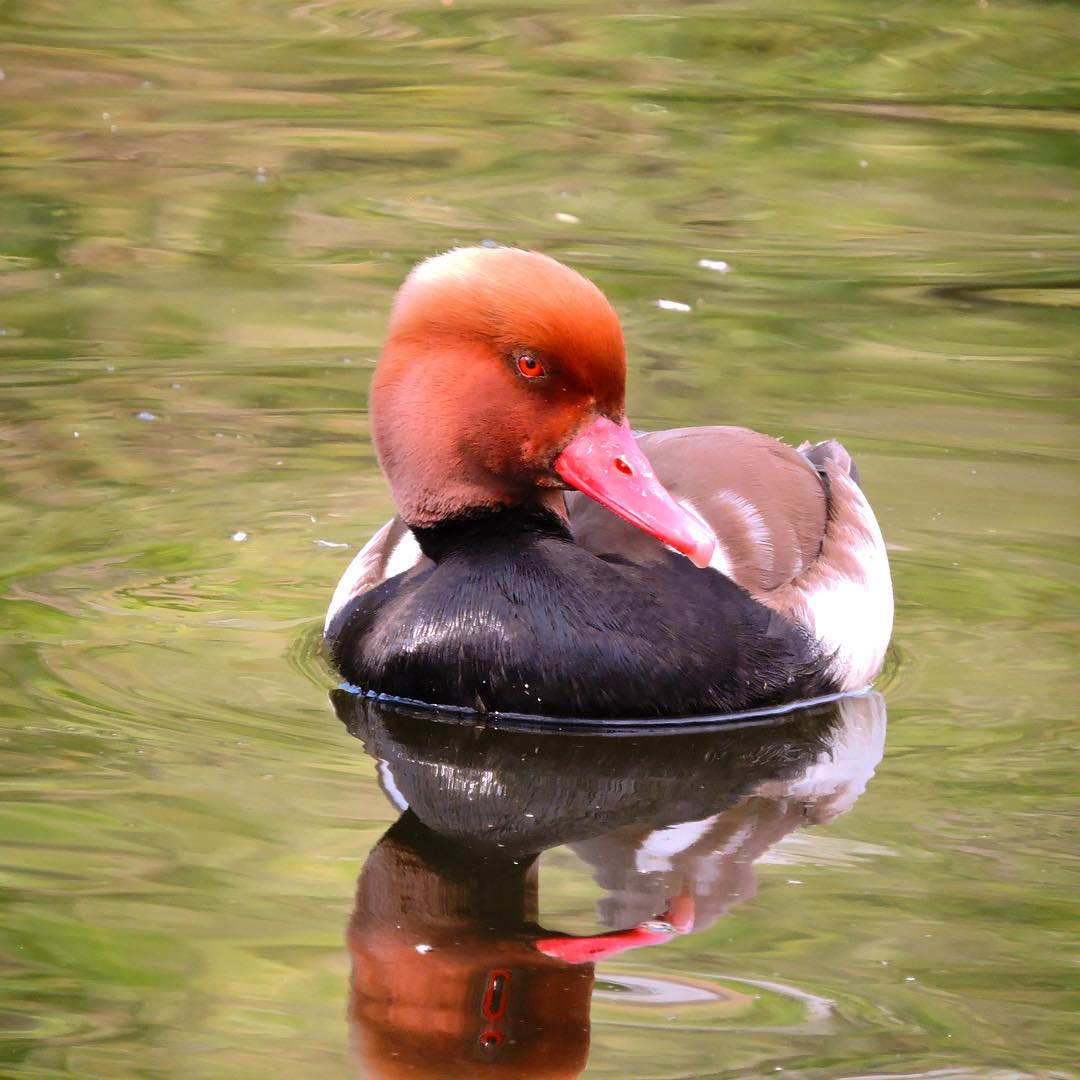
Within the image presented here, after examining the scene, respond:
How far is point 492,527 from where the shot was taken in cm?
588

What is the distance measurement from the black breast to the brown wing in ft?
0.38

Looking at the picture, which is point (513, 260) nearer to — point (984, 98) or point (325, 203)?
point (325, 203)

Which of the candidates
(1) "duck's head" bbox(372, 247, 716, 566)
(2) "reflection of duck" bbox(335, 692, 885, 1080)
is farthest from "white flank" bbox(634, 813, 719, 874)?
(1) "duck's head" bbox(372, 247, 716, 566)

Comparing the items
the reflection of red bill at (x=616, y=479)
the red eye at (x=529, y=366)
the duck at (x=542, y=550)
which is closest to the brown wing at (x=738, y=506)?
the duck at (x=542, y=550)

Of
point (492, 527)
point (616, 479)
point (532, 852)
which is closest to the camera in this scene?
point (532, 852)

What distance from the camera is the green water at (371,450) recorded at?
14.6 ft

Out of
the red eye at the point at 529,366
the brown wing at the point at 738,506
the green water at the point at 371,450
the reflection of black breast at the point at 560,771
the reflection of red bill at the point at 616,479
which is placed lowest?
the reflection of black breast at the point at 560,771

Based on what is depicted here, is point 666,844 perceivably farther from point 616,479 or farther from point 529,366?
point 529,366

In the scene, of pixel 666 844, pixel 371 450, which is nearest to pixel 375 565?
pixel 666 844

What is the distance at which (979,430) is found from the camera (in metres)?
8.15

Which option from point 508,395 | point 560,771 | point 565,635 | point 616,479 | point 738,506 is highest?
point 508,395

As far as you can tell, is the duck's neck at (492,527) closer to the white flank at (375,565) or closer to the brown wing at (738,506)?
the brown wing at (738,506)

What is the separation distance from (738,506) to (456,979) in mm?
2209

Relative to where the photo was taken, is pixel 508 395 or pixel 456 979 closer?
pixel 456 979
